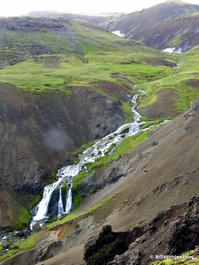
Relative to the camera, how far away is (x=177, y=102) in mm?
88875

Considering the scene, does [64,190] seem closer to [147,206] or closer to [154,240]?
[147,206]

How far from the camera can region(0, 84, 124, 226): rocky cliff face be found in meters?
66.0

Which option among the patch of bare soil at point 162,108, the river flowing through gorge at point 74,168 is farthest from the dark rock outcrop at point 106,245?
the patch of bare soil at point 162,108

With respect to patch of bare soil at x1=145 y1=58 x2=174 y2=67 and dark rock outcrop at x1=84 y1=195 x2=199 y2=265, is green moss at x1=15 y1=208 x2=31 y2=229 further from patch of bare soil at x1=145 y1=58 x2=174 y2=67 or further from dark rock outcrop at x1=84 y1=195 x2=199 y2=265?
patch of bare soil at x1=145 y1=58 x2=174 y2=67

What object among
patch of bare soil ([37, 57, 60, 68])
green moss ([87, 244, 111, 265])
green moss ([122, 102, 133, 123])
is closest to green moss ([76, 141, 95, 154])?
green moss ([122, 102, 133, 123])

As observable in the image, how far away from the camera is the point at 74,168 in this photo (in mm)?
67125

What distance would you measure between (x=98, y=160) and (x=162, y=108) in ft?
96.1

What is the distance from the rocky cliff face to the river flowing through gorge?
2960mm

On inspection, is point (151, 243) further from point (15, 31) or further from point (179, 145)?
point (15, 31)

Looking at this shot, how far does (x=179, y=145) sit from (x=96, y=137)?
115ft

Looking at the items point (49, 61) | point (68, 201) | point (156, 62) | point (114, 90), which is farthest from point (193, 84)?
point (49, 61)

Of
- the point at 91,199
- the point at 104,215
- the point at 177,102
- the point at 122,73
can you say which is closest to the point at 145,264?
the point at 104,215

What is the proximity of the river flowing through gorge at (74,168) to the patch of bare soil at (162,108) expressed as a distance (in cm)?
288

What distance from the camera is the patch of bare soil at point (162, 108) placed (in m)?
84.2
